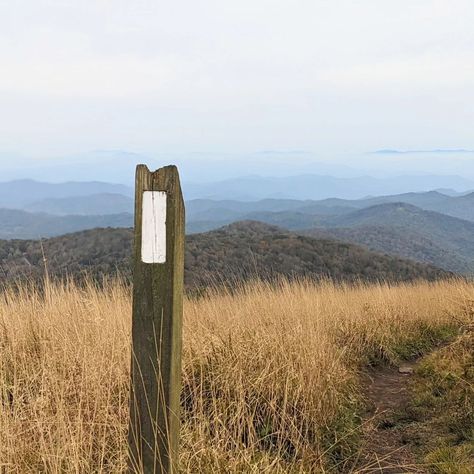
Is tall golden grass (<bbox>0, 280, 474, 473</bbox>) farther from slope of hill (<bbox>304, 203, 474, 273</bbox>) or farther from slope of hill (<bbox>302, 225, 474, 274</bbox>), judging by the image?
slope of hill (<bbox>302, 225, 474, 274</bbox>)

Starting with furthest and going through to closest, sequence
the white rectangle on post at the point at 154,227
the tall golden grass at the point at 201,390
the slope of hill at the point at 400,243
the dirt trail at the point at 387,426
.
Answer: the slope of hill at the point at 400,243 → the dirt trail at the point at 387,426 → the tall golden grass at the point at 201,390 → the white rectangle on post at the point at 154,227

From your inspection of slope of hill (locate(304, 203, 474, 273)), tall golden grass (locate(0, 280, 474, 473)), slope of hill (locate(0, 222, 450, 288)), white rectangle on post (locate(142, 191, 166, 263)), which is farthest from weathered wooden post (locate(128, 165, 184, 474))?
slope of hill (locate(304, 203, 474, 273))

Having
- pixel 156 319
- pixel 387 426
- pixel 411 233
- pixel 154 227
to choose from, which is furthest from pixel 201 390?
pixel 411 233

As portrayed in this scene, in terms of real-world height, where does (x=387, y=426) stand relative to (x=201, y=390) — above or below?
below

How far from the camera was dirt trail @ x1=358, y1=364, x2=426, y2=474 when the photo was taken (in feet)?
A: 10.8

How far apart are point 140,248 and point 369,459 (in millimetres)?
2505

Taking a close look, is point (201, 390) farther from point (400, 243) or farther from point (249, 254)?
point (400, 243)

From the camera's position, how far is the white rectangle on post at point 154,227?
1.88 m

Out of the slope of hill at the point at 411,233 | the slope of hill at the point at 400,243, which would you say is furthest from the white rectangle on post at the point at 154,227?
the slope of hill at the point at 400,243

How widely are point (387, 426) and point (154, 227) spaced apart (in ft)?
10.4

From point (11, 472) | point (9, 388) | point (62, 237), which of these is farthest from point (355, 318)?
point (62, 237)

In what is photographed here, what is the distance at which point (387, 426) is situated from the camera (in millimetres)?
4172

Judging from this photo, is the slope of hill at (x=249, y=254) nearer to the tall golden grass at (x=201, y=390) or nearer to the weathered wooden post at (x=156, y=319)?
the tall golden grass at (x=201, y=390)

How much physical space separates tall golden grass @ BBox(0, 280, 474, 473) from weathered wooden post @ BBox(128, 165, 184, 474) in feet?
1.44
